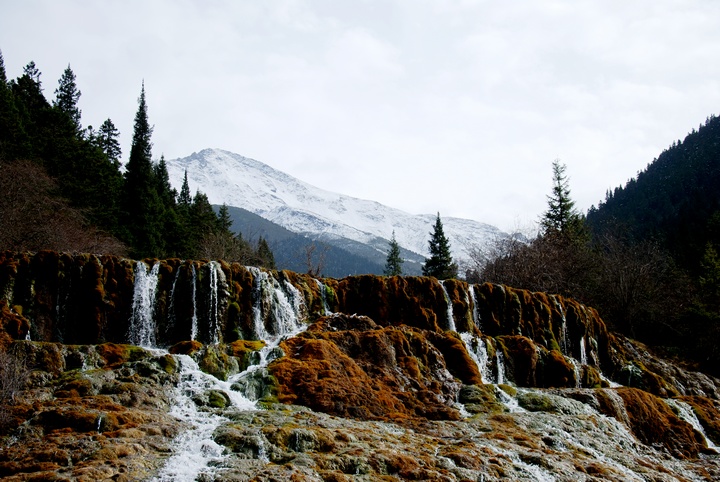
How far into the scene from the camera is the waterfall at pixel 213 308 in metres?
23.3

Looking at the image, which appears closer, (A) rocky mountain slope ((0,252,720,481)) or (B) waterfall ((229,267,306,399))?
(A) rocky mountain slope ((0,252,720,481))

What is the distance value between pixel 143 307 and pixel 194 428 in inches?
458

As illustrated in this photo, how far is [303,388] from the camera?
1680cm

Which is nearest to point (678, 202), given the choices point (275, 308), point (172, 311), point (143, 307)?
point (275, 308)

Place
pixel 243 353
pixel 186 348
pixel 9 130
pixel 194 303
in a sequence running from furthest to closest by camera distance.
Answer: pixel 9 130, pixel 194 303, pixel 243 353, pixel 186 348

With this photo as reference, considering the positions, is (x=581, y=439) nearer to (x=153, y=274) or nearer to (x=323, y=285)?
(x=323, y=285)

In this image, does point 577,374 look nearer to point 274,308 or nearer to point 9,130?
point 274,308

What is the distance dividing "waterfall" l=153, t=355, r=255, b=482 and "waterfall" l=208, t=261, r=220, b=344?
253 inches

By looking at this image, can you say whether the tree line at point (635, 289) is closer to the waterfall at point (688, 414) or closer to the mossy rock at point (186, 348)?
the waterfall at point (688, 414)

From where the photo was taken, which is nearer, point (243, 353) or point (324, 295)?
point (243, 353)

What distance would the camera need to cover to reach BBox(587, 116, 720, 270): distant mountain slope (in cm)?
7231

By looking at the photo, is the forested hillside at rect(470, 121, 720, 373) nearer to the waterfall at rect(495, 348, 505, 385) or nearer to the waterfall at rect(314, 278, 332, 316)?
the waterfall at rect(495, 348, 505, 385)

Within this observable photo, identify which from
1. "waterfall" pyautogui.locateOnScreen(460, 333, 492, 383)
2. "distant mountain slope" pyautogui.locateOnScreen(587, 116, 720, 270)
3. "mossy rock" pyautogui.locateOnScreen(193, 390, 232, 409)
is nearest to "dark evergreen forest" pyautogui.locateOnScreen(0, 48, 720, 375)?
"distant mountain slope" pyautogui.locateOnScreen(587, 116, 720, 270)

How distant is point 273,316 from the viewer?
2495cm
